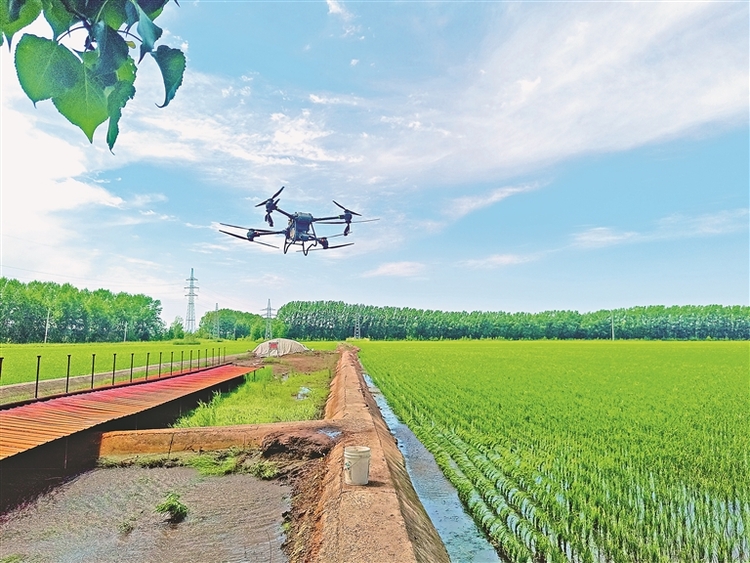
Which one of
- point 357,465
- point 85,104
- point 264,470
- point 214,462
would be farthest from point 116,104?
point 214,462

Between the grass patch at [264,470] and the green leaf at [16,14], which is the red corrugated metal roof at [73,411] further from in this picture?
the green leaf at [16,14]

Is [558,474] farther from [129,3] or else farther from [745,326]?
[745,326]

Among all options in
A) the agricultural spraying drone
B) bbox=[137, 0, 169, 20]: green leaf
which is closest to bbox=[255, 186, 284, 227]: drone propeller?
the agricultural spraying drone

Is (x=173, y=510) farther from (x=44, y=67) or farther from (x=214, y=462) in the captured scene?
(x=44, y=67)

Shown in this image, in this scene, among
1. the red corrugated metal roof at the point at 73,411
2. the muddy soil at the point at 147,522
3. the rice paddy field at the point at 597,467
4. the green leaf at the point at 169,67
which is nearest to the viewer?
the green leaf at the point at 169,67

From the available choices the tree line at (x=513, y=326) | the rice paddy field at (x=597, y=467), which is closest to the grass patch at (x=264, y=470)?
the rice paddy field at (x=597, y=467)

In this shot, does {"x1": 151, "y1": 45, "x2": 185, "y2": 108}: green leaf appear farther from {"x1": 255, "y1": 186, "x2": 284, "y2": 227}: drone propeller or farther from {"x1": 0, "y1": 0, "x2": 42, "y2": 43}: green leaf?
{"x1": 255, "y1": 186, "x2": 284, "y2": 227}: drone propeller
